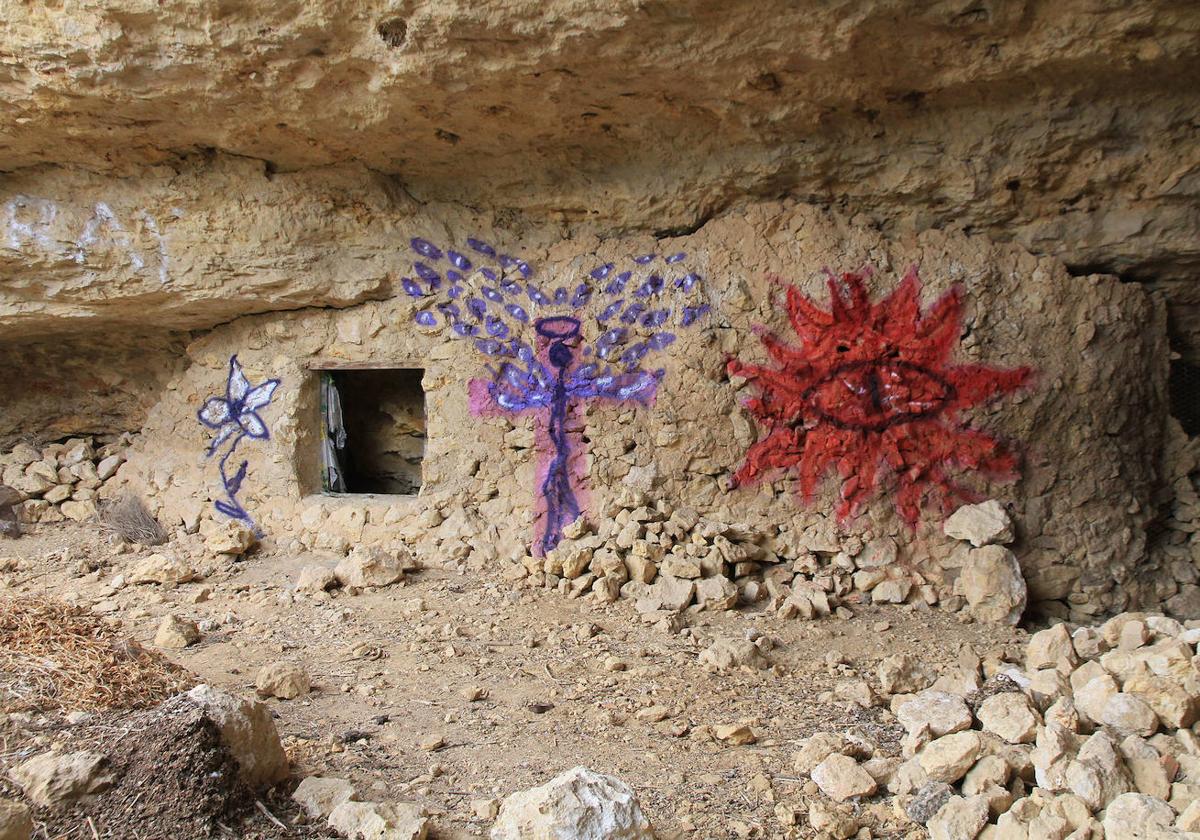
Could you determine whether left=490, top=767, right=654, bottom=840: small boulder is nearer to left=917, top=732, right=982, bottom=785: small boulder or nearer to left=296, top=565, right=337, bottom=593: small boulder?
left=917, top=732, right=982, bottom=785: small boulder

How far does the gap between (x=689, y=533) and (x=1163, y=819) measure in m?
2.50

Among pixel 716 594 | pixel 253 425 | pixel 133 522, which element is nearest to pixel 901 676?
pixel 716 594

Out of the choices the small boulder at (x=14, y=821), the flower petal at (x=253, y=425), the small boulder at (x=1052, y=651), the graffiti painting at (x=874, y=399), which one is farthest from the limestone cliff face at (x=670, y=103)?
the small boulder at (x=14, y=821)

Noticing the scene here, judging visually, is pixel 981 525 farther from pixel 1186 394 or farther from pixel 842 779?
pixel 842 779

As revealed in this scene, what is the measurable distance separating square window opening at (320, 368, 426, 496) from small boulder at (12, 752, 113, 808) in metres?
3.93

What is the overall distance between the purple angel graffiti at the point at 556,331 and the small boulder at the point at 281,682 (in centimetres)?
168

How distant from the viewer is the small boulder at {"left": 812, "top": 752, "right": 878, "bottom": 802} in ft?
7.09

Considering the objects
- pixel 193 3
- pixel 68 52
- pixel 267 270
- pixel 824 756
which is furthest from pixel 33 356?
pixel 824 756

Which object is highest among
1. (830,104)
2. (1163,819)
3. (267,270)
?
(830,104)

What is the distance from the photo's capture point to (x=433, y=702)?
2.86 meters

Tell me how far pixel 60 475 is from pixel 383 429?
91.2 inches

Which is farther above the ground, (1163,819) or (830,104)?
(830,104)

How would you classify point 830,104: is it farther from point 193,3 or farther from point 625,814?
point 625,814

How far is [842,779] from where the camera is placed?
219cm
